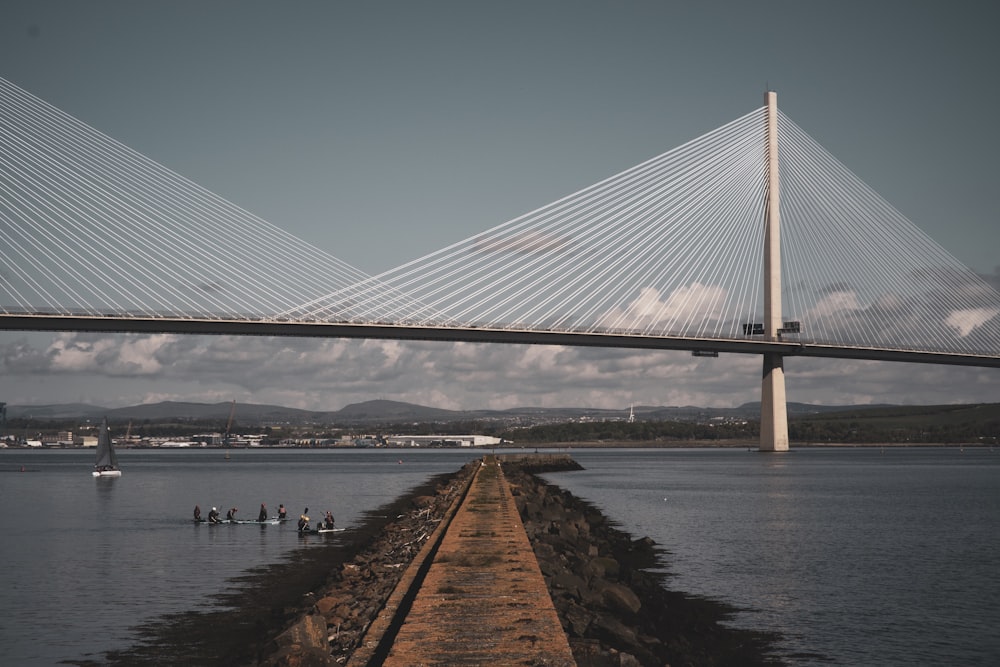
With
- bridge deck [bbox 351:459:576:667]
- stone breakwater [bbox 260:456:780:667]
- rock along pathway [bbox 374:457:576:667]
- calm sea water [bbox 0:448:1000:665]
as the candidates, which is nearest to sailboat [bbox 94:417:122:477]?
calm sea water [bbox 0:448:1000:665]

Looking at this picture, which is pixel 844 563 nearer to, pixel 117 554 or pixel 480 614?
pixel 480 614

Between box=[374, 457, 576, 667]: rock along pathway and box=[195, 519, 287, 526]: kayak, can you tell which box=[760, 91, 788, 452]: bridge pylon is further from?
box=[374, 457, 576, 667]: rock along pathway

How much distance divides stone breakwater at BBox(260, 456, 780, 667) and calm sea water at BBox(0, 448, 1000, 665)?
42.6 inches

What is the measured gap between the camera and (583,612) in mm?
14305

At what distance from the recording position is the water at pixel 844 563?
1770 cm

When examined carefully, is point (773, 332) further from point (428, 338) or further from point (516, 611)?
point (516, 611)

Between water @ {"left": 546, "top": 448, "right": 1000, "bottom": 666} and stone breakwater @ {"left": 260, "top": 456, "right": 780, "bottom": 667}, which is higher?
stone breakwater @ {"left": 260, "top": 456, "right": 780, "bottom": 667}

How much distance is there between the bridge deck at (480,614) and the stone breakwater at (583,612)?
694 millimetres

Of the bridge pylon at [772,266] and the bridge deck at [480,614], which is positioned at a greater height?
the bridge pylon at [772,266]

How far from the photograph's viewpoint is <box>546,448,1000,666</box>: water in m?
17.7

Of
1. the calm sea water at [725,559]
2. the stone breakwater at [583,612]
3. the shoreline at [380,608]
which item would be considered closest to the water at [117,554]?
the calm sea water at [725,559]

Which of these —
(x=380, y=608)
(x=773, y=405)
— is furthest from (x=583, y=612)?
(x=773, y=405)

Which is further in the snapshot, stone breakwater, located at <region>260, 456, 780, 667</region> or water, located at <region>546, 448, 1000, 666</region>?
water, located at <region>546, 448, 1000, 666</region>

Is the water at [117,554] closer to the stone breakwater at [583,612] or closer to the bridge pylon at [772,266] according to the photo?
the stone breakwater at [583,612]
